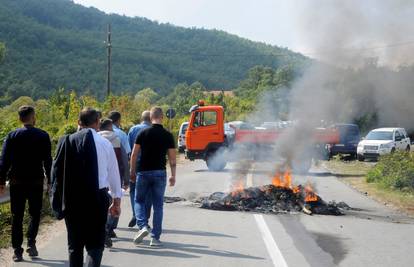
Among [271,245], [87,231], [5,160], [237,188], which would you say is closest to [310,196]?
[237,188]

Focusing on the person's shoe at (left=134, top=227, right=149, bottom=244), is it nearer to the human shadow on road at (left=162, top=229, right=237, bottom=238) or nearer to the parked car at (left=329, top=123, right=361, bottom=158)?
the human shadow on road at (left=162, top=229, right=237, bottom=238)

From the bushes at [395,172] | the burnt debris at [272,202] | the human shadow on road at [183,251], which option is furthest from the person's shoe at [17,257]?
the bushes at [395,172]

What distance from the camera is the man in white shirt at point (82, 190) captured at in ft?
17.3

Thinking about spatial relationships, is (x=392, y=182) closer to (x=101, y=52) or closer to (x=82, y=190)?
(x=82, y=190)

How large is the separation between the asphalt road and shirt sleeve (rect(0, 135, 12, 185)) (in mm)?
1138

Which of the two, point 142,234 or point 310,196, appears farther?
point 310,196

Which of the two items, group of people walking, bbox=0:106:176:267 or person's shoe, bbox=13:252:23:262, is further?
person's shoe, bbox=13:252:23:262

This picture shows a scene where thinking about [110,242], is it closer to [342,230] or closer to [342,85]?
[342,230]

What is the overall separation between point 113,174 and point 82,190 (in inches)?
16.2

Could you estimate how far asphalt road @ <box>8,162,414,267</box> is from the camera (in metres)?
7.43

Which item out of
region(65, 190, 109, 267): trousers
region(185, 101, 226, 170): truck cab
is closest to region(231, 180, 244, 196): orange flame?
region(185, 101, 226, 170): truck cab

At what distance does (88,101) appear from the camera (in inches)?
1438

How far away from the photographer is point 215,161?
23.1 meters

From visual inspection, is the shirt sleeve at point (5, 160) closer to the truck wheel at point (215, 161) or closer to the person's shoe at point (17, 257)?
the person's shoe at point (17, 257)
